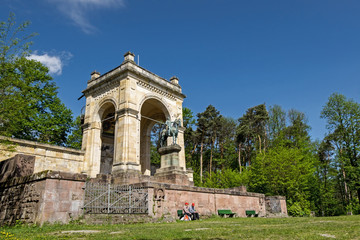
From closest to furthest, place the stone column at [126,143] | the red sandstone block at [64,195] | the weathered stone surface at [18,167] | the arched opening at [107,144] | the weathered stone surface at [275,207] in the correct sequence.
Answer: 1. the red sandstone block at [64,195]
2. the weathered stone surface at [18,167]
3. the weathered stone surface at [275,207]
4. the stone column at [126,143]
5. the arched opening at [107,144]

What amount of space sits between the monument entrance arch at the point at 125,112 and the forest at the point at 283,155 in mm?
9244

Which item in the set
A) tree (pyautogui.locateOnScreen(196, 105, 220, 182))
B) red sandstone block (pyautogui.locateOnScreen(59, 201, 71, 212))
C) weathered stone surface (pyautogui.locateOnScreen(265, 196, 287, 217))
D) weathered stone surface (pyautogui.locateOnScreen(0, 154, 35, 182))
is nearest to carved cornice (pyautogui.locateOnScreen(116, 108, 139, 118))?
weathered stone surface (pyautogui.locateOnScreen(0, 154, 35, 182))

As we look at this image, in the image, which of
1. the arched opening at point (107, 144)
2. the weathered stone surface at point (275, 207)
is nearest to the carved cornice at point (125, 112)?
the arched opening at point (107, 144)

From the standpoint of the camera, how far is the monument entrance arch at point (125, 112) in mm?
20431

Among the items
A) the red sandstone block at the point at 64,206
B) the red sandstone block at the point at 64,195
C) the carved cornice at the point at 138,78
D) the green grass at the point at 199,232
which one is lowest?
the green grass at the point at 199,232

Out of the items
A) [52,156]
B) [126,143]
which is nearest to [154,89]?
[126,143]

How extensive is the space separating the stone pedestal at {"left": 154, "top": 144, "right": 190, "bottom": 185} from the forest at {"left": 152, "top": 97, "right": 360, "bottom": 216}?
11524 millimetres

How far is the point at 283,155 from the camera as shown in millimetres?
26750

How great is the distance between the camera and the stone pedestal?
53.5ft

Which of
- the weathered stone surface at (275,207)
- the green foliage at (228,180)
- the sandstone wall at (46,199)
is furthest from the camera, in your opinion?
the green foliage at (228,180)

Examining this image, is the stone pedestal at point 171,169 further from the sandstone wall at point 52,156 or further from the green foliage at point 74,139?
the green foliage at point 74,139

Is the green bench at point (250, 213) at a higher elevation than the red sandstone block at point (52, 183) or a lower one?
lower

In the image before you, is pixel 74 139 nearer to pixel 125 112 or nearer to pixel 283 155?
pixel 125 112

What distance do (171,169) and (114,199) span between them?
597 centimetres
